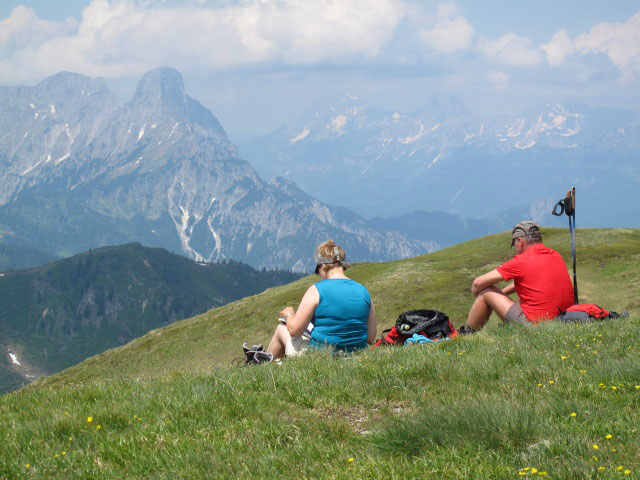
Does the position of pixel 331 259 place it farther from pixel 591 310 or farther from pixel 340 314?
pixel 591 310

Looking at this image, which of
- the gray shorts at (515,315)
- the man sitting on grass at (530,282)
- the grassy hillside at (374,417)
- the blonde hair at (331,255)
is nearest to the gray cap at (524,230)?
the man sitting on grass at (530,282)

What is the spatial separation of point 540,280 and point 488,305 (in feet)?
4.70

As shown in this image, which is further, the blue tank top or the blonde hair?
the blonde hair

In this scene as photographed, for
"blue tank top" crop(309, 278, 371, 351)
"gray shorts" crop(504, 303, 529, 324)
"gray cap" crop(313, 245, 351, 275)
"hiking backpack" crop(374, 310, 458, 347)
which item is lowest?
"hiking backpack" crop(374, 310, 458, 347)

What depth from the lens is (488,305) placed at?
1501cm

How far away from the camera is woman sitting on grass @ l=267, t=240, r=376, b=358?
12680 mm

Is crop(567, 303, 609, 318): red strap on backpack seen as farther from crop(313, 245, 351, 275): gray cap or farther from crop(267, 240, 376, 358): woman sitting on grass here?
crop(313, 245, 351, 275): gray cap

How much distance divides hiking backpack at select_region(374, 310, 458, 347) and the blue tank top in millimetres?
1473

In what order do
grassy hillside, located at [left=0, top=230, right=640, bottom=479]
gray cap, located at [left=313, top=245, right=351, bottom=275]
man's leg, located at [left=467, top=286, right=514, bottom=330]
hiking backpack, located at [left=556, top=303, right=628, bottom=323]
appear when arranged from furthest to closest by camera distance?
man's leg, located at [left=467, top=286, right=514, bottom=330], hiking backpack, located at [left=556, top=303, right=628, bottom=323], gray cap, located at [left=313, top=245, right=351, bottom=275], grassy hillside, located at [left=0, top=230, right=640, bottom=479]

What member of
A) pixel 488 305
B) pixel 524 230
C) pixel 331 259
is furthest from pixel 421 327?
pixel 524 230

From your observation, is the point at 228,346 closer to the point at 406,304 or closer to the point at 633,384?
the point at 406,304

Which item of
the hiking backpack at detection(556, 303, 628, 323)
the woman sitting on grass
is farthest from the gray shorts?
the woman sitting on grass

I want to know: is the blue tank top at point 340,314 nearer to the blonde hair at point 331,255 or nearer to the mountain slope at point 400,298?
the blonde hair at point 331,255

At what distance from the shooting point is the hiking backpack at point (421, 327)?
1457 cm
